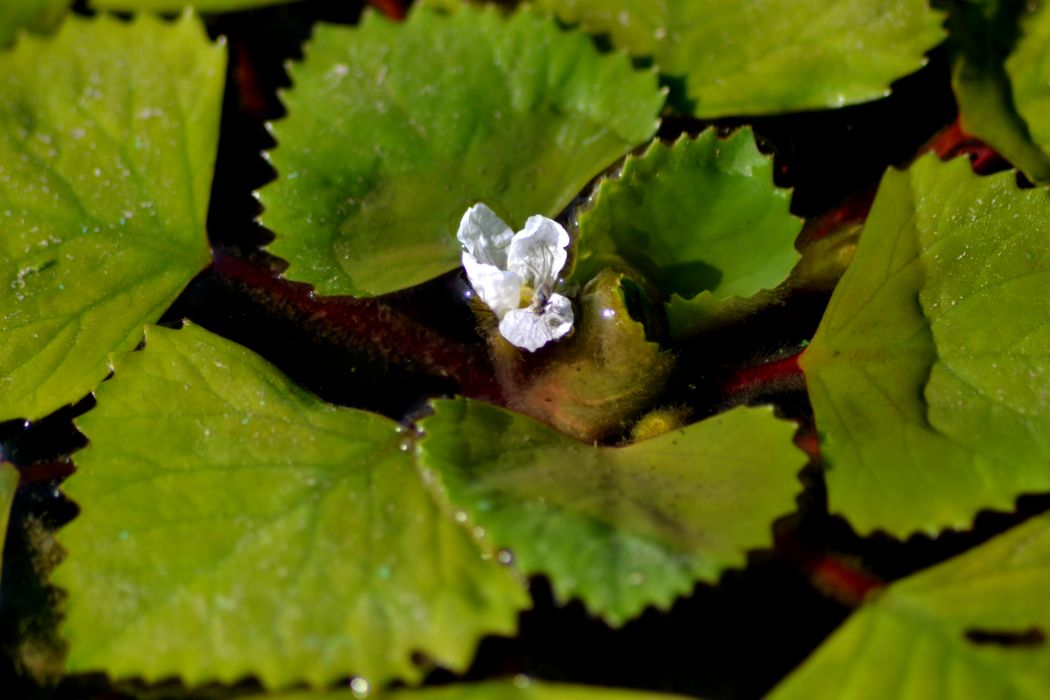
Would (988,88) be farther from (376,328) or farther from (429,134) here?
(376,328)

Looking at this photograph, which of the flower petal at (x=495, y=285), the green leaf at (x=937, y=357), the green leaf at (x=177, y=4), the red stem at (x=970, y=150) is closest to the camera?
the green leaf at (x=937, y=357)

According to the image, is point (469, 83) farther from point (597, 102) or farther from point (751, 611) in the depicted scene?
point (751, 611)

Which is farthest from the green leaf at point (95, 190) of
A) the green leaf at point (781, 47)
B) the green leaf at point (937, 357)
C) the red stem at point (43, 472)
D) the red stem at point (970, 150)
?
the red stem at point (970, 150)

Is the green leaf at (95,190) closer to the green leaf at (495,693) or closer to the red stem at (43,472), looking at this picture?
the red stem at (43,472)

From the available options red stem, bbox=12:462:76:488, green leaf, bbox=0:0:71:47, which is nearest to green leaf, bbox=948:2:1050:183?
red stem, bbox=12:462:76:488

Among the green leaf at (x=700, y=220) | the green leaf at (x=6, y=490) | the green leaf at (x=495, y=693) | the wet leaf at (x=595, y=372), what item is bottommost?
the green leaf at (x=6, y=490)

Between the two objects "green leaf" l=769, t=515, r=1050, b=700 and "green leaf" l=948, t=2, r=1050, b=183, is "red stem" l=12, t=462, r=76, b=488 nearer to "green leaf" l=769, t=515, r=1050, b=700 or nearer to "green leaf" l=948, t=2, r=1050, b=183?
"green leaf" l=769, t=515, r=1050, b=700
